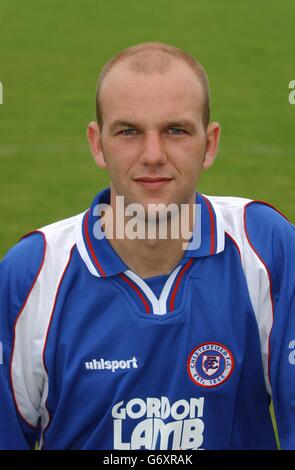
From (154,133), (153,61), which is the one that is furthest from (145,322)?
(153,61)

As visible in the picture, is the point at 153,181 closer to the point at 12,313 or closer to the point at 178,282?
the point at 178,282

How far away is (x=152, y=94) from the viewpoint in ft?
9.52

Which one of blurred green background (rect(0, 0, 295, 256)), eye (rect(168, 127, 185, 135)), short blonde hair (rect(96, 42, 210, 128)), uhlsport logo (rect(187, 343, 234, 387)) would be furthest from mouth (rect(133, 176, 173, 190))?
blurred green background (rect(0, 0, 295, 256))

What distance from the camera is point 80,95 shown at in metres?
11.6

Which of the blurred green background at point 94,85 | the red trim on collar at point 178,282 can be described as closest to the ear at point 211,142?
the red trim on collar at point 178,282

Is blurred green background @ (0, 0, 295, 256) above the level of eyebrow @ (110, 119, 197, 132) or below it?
above

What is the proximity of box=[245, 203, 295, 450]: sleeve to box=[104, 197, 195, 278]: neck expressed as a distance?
0.24 meters

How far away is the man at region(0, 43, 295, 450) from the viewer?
3.01 m

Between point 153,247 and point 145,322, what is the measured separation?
9.8 inches

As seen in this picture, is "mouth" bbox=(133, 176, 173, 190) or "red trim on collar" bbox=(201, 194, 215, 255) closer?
"mouth" bbox=(133, 176, 173, 190)

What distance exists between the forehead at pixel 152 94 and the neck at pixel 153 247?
1.12ft

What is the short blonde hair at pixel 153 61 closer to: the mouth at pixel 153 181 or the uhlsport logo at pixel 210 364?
the mouth at pixel 153 181

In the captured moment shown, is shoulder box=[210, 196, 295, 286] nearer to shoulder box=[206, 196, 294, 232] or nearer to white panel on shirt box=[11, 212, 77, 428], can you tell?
shoulder box=[206, 196, 294, 232]

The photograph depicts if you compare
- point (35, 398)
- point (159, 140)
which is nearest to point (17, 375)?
point (35, 398)
